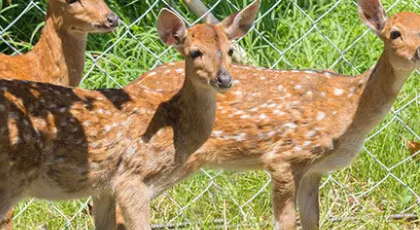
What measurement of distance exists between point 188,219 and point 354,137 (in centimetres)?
107

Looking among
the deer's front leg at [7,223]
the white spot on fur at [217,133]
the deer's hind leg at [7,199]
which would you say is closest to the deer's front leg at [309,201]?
the white spot on fur at [217,133]

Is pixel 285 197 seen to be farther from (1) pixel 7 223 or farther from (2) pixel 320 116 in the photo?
(1) pixel 7 223

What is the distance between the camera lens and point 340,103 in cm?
650

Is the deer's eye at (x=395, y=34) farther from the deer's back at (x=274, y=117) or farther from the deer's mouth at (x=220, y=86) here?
the deer's mouth at (x=220, y=86)

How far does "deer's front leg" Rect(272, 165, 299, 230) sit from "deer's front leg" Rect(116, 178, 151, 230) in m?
0.81

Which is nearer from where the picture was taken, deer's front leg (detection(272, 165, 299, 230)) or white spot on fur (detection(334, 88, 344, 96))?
deer's front leg (detection(272, 165, 299, 230))

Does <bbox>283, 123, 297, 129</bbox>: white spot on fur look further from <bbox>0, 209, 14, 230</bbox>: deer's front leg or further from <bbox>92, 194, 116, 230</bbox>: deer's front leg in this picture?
<bbox>0, 209, 14, 230</bbox>: deer's front leg

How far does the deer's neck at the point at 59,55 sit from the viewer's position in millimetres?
6734

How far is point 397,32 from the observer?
20.6ft

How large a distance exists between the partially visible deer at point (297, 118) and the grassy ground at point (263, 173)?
0.44 m

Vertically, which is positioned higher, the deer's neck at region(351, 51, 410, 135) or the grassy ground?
the deer's neck at region(351, 51, 410, 135)

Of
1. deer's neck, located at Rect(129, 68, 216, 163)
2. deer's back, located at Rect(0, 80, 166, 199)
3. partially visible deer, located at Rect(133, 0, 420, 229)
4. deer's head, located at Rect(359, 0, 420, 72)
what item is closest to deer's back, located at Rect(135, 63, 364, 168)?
partially visible deer, located at Rect(133, 0, 420, 229)

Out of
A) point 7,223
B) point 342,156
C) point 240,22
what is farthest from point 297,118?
point 7,223

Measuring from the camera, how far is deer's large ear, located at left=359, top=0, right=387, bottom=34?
642 cm
